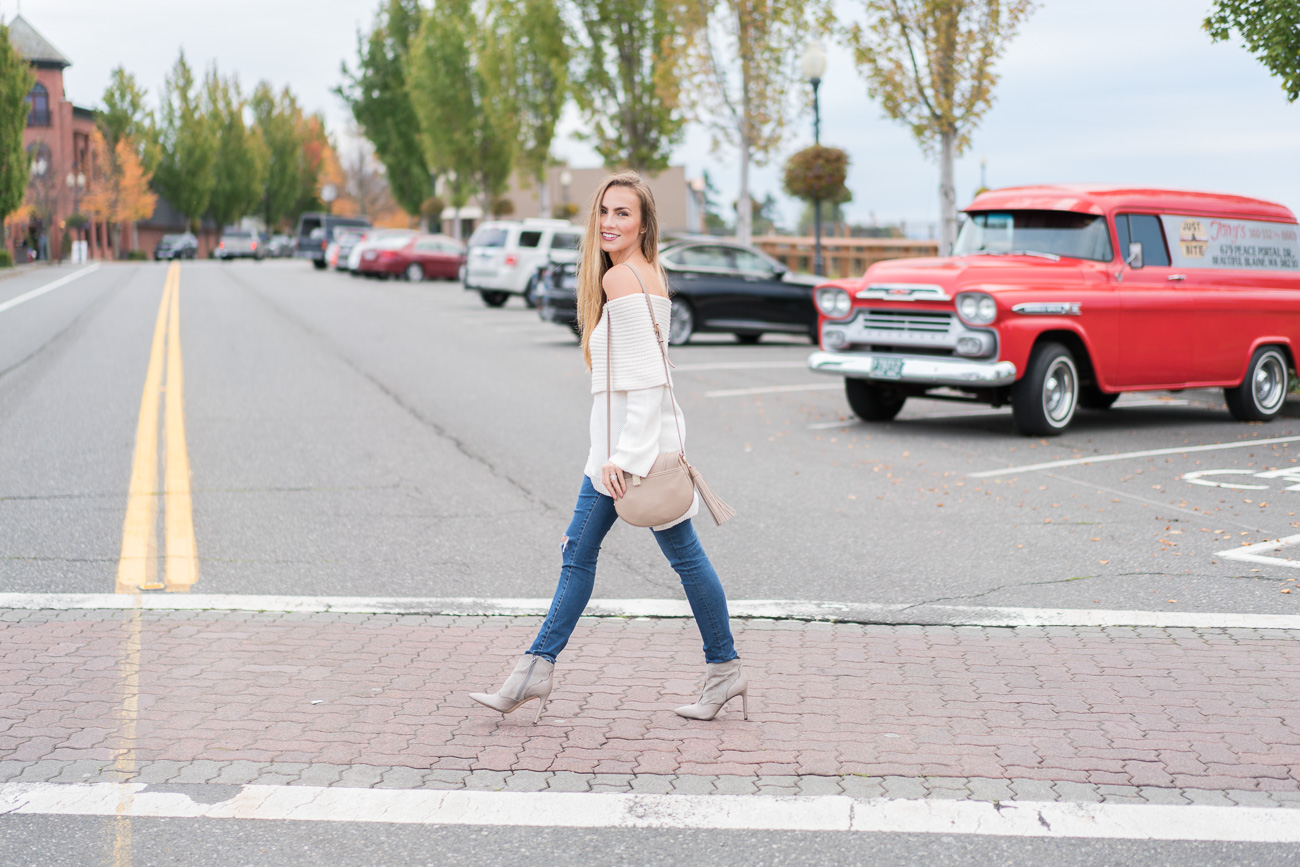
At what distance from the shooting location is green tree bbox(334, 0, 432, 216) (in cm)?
6881

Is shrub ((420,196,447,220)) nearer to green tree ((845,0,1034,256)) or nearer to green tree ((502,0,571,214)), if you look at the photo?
green tree ((502,0,571,214))

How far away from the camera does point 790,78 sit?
113ft

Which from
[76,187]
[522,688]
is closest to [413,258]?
[522,688]

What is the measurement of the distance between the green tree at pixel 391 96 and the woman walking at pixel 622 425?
66.0 meters

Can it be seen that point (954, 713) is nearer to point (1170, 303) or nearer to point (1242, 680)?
point (1242, 680)

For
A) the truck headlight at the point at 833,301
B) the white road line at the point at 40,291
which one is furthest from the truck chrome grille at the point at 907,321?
the white road line at the point at 40,291

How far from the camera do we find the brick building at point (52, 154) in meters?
69.4

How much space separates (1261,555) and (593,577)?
4.25m

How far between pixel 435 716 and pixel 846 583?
2.52 metres

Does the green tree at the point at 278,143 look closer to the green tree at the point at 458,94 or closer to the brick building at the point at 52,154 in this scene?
the brick building at the point at 52,154

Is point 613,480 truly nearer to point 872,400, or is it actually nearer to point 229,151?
point 872,400

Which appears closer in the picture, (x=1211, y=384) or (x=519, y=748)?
(x=519, y=748)

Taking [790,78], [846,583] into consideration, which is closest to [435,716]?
[846,583]

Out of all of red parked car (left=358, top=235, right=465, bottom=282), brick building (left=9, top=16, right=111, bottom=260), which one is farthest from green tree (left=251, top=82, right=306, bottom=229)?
red parked car (left=358, top=235, right=465, bottom=282)
